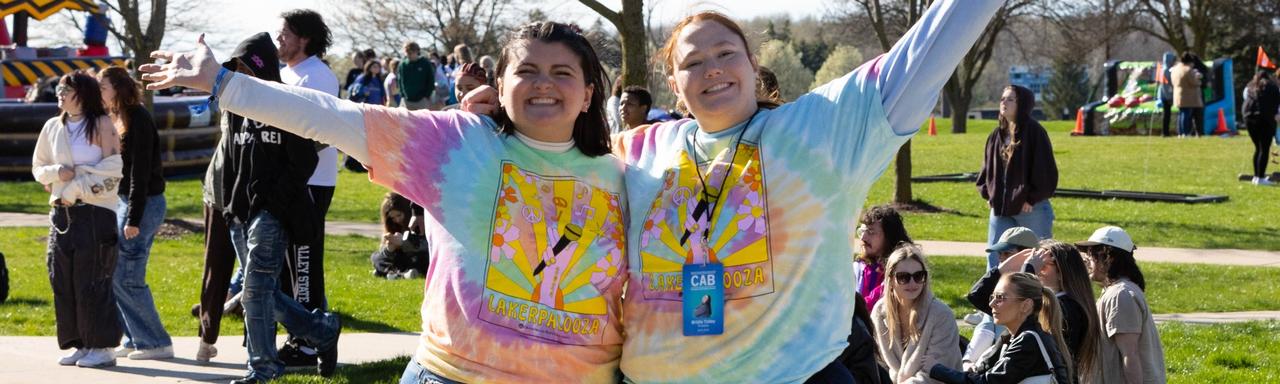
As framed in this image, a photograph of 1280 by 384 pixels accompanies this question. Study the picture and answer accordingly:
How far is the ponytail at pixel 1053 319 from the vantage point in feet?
19.5

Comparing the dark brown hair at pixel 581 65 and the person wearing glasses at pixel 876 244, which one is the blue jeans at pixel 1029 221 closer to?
the person wearing glasses at pixel 876 244

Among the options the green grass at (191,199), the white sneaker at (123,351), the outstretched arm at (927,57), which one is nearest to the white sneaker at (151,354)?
the white sneaker at (123,351)

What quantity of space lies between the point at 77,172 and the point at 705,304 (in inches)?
215

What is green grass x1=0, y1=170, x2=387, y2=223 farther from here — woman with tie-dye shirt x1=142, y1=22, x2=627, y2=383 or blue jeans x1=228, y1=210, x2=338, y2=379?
woman with tie-dye shirt x1=142, y1=22, x2=627, y2=383

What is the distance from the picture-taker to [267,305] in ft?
23.3

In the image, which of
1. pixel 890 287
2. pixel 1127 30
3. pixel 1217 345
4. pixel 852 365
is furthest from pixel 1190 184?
pixel 1127 30

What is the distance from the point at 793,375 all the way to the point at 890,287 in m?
3.32

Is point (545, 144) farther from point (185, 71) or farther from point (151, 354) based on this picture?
point (151, 354)

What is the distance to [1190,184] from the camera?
68.3 feet

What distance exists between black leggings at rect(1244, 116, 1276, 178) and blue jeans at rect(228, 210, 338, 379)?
1705 centimetres

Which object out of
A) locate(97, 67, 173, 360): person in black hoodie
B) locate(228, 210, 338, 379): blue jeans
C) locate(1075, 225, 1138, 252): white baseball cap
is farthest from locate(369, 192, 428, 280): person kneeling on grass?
locate(1075, 225, 1138, 252): white baseball cap

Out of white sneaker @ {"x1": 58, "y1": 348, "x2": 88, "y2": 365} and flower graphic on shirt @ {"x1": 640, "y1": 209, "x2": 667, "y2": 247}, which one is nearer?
flower graphic on shirt @ {"x1": 640, "y1": 209, "x2": 667, "y2": 247}

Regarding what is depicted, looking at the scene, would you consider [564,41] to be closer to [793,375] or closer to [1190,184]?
[793,375]

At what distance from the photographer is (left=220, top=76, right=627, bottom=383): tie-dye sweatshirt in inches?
133
